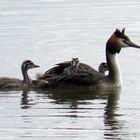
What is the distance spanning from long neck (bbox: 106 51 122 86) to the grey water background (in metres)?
0.17

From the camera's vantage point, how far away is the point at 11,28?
25922 millimetres

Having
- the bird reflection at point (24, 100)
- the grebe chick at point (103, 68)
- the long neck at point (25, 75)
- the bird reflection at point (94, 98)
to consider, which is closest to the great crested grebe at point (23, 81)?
the long neck at point (25, 75)

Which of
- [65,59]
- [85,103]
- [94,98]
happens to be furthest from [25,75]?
[85,103]

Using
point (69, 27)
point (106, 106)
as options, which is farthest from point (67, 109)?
point (69, 27)

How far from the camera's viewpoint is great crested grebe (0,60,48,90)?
18292mm

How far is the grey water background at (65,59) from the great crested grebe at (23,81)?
0.29 meters

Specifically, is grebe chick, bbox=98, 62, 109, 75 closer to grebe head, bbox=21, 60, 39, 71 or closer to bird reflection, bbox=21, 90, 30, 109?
grebe head, bbox=21, 60, 39, 71

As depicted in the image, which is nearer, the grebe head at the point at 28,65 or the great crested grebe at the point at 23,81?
the great crested grebe at the point at 23,81

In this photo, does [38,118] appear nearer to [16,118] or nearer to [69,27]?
[16,118]

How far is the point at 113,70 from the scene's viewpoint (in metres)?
18.9

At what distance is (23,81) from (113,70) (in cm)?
182

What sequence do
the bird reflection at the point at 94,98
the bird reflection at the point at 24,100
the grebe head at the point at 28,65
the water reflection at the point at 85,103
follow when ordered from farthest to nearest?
the grebe head at the point at 28,65 → the bird reflection at the point at 24,100 → the bird reflection at the point at 94,98 → the water reflection at the point at 85,103

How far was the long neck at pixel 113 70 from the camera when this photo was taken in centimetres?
1848

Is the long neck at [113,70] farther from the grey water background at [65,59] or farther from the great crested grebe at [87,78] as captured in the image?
the grey water background at [65,59]
